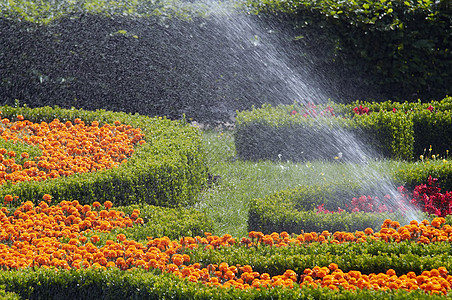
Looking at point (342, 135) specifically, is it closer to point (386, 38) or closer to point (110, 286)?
point (386, 38)

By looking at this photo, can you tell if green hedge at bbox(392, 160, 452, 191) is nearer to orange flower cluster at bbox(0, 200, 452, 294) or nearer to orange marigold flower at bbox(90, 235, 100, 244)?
orange flower cluster at bbox(0, 200, 452, 294)

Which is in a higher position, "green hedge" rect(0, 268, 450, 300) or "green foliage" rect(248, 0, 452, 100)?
"green foliage" rect(248, 0, 452, 100)

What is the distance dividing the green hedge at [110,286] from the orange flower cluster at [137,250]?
0.52 ft

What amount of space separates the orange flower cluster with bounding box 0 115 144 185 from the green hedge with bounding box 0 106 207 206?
28 centimetres

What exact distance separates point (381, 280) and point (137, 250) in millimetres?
2134

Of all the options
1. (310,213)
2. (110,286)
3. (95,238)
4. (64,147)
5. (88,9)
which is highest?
(310,213)

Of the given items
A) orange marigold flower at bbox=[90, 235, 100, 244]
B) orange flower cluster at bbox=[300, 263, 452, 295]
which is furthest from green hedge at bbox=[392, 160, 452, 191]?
orange marigold flower at bbox=[90, 235, 100, 244]

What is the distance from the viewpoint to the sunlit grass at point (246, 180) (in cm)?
774

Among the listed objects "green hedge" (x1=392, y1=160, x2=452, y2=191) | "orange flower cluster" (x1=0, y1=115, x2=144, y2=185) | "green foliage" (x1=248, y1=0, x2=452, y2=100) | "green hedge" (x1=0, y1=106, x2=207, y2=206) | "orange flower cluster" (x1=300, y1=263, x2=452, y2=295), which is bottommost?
"orange flower cluster" (x1=0, y1=115, x2=144, y2=185)

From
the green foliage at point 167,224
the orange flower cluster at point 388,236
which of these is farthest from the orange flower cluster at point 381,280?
the green foliage at point 167,224

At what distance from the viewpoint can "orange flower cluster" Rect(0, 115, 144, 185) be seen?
763 centimetres

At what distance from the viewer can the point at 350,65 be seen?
13234 millimetres

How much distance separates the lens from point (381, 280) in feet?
14.8

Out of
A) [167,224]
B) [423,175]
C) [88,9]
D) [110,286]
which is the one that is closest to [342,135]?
[423,175]
